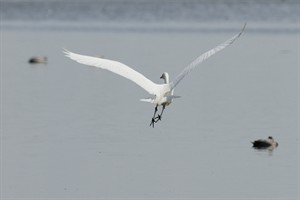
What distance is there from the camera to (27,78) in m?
29.6

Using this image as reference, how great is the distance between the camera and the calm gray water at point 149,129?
16.3m

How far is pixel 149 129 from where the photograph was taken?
20.8m

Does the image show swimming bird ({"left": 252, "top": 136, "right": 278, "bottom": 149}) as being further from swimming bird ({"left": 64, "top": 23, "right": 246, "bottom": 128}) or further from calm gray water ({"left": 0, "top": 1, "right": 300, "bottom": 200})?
swimming bird ({"left": 64, "top": 23, "right": 246, "bottom": 128})

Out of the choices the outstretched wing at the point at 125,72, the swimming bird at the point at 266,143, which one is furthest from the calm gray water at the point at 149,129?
the outstretched wing at the point at 125,72

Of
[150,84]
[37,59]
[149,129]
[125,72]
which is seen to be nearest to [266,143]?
[149,129]

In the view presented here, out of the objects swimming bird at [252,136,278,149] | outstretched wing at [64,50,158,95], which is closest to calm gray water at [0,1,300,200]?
swimming bird at [252,136,278,149]

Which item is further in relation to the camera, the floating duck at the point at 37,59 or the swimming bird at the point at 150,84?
the floating duck at the point at 37,59

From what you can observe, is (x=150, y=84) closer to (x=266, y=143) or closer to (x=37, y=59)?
(x=266, y=143)

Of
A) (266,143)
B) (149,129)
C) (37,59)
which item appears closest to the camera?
(266,143)

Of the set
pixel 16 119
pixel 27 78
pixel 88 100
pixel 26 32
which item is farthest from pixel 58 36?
pixel 16 119

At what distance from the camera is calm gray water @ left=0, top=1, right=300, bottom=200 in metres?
16.3

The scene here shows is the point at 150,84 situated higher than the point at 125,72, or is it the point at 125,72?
the point at 125,72

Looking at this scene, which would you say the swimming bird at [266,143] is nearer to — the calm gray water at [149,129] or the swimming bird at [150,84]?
the calm gray water at [149,129]

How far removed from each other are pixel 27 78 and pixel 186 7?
3724 centimetres
